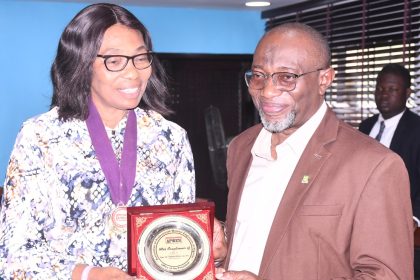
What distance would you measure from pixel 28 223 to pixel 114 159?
315 millimetres

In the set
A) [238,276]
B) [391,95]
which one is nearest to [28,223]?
[238,276]

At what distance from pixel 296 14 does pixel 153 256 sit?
22.9 feet

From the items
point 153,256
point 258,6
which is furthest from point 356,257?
point 258,6

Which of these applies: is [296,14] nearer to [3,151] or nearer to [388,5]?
[388,5]

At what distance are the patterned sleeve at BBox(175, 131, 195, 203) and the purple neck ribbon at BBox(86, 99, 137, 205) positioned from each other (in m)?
0.16

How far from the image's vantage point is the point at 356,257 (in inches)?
86.8

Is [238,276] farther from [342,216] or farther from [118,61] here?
[118,61]

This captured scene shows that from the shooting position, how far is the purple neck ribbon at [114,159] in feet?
7.76

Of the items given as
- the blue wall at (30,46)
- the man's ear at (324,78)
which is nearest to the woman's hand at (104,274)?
the man's ear at (324,78)

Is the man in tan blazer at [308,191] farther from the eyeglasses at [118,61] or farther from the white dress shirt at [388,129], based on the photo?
the white dress shirt at [388,129]

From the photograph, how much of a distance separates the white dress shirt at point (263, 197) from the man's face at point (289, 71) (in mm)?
72

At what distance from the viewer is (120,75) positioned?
2342 mm

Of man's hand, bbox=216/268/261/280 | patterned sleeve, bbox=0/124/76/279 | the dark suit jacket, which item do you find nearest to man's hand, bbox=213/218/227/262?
man's hand, bbox=216/268/261/280

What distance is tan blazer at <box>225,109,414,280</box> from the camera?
2.19m
